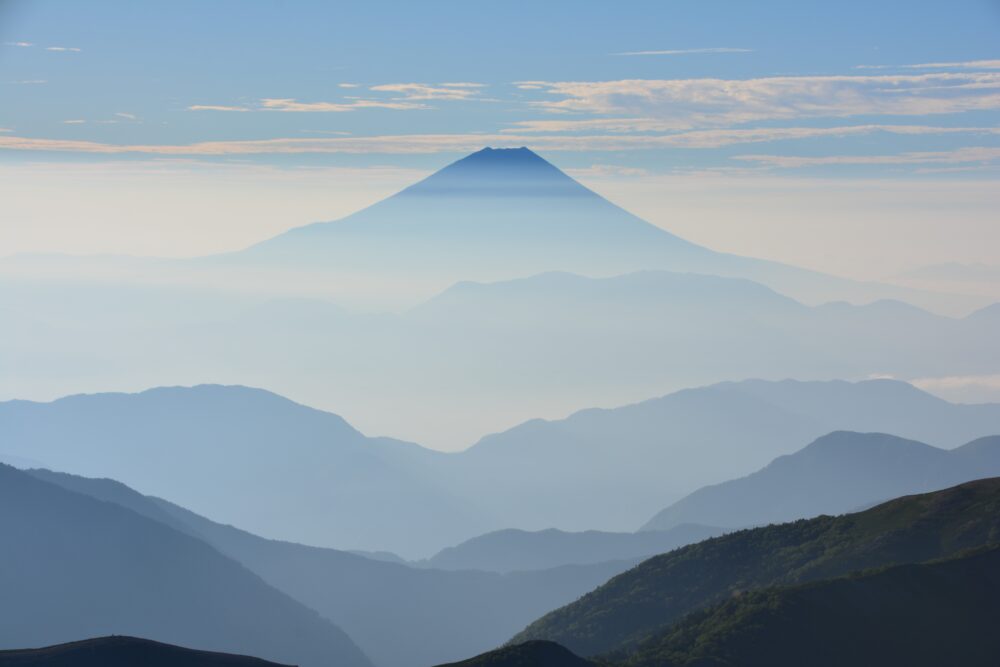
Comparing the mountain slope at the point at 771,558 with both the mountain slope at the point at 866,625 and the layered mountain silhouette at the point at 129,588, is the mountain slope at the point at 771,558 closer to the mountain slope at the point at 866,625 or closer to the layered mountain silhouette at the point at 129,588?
the mountain slope at the point at 866,625

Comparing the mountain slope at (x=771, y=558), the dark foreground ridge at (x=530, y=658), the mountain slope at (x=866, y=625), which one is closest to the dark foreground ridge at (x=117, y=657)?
the dark foreground ridge at (x=530, y=658)

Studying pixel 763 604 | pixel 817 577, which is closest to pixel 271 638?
pixel 817 577

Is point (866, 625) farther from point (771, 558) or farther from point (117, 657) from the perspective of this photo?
point (117, 657)

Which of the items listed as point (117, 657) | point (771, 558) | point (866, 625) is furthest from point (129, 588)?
point (866, 625)

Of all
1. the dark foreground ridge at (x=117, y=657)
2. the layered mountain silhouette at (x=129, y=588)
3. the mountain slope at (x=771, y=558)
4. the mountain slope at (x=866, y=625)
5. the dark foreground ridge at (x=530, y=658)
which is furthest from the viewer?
the layered mountain silhouette at (x=129, y=588)

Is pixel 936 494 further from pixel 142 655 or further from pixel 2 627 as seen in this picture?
pixel 2 627

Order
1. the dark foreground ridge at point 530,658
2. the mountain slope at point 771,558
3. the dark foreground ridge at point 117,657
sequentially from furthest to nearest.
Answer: the mountain slope at point 771,558 → the dark foreground ridge at point 530,658 → the dark foreground ridge at point 117,657
